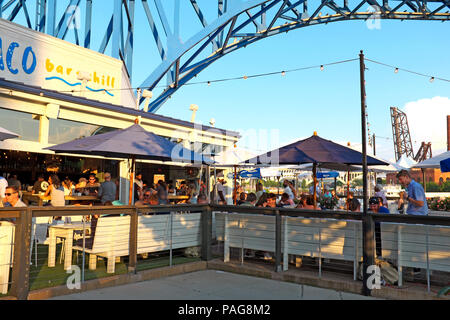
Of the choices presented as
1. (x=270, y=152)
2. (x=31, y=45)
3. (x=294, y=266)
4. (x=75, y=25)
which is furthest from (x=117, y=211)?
(x=75, y=25)

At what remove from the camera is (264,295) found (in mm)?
5039

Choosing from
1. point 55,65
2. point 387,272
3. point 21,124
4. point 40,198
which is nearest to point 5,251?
point 40,198

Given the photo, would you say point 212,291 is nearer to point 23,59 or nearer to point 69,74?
point 23,59

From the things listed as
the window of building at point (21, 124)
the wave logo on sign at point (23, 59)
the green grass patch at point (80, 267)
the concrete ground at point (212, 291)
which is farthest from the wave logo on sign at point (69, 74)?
the concrete ground at point (212, 291)

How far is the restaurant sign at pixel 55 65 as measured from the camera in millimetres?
10781

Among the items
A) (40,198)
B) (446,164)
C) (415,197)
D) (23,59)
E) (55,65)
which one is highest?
(55,65)

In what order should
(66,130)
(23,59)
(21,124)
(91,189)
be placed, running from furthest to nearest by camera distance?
1. (23,59)
2. (91,189)
3. (66,130)
4. (21,124)

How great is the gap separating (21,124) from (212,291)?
6.63 m

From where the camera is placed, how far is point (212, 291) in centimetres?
522

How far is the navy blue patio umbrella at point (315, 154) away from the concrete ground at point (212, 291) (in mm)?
2454

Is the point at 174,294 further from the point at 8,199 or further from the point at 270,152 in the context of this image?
the point at 270,152

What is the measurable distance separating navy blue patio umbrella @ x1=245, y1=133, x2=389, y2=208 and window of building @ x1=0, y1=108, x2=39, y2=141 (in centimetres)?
570

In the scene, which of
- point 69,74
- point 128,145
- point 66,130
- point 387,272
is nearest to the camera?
point 387,272

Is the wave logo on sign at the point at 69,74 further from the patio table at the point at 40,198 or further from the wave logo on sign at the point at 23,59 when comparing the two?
the patio table at the point at 40,198
